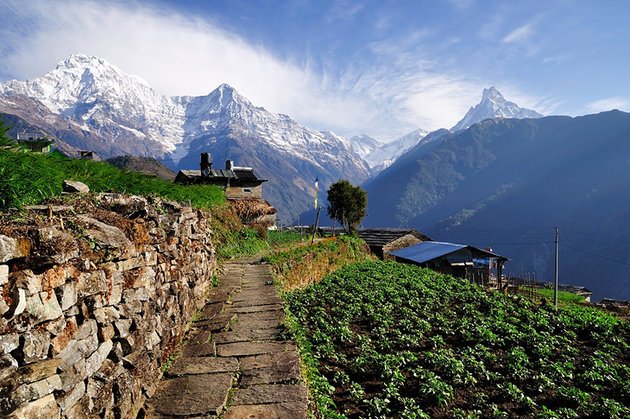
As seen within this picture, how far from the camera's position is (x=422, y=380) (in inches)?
269

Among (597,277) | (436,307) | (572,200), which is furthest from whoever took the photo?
(572,200)

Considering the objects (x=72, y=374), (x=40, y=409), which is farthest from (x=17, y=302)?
(x=72, y=374)

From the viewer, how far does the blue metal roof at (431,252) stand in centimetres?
3397

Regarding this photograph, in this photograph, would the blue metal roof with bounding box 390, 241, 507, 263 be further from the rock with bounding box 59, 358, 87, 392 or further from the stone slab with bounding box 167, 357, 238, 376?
the rock with bounding box 59, 358, 87, 392

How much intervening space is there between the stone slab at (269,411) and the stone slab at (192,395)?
17 centimetres

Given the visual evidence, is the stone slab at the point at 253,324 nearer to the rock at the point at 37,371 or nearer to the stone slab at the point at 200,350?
the stone slab at the point at 200,350

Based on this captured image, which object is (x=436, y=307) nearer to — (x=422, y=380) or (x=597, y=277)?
(x=422, y=380)

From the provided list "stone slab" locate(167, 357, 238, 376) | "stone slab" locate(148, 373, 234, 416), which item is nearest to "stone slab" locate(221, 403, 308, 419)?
"stone slab" locate(148, 373, 234, 416)

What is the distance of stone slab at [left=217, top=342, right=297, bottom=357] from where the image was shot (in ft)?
19.6

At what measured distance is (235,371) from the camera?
5293 mm

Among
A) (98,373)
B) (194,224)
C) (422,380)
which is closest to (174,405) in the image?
(98,373)

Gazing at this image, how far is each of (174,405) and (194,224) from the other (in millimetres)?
4974

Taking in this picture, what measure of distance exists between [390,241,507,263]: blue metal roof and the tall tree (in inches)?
343

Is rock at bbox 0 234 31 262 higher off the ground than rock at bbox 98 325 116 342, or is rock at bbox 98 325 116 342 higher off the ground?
rock at bbox 0 234 31 262
